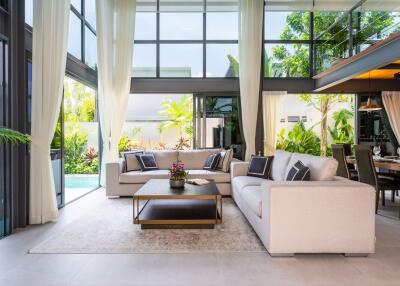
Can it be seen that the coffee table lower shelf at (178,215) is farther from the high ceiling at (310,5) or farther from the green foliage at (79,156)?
the high ceiling at (310,5)

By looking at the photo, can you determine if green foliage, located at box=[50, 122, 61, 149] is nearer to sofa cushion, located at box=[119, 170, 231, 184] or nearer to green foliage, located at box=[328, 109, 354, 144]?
sofa cushion, located at box=[119, 170, 231, 184]

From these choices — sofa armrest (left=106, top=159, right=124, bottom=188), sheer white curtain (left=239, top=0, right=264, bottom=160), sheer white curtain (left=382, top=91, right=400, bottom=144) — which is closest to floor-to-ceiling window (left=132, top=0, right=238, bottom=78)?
sheer white curtain (left=239, top=0, right=264, bottom=160)

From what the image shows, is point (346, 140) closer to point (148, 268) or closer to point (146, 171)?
point (146, 171)

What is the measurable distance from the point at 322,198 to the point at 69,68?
176 inches

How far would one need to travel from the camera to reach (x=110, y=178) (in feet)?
18.1

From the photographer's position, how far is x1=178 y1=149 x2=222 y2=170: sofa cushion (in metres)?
6.31

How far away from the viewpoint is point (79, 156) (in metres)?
7.23

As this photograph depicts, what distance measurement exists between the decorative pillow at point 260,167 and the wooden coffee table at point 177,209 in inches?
38.6

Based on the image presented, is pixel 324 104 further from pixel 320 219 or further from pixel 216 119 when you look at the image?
pixel 320 219

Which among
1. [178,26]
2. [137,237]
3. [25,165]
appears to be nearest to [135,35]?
[178,26]

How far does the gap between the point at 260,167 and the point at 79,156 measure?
4439 millimetres

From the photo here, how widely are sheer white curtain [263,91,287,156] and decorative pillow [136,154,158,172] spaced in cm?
271

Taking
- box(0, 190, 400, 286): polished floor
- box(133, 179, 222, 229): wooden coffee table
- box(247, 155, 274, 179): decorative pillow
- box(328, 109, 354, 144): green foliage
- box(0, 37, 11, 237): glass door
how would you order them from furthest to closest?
box(328, 109, 354, 144): green foliage
box(247, 155, 274, 179): decorative pillow
box(133, 179, 222, 229): wooden coffee table
box(0, 37, 11, 237): glass door
box(0, 190, 400, 286): polished floor

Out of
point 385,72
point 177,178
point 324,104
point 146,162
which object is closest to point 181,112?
point 146,162
